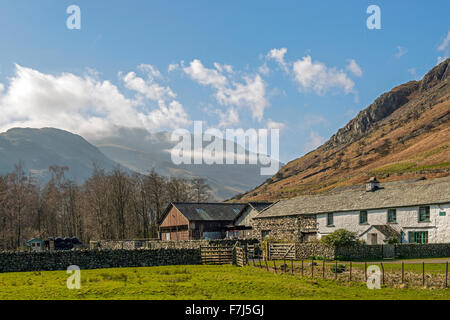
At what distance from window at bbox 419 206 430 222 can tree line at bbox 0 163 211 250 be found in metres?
53.0

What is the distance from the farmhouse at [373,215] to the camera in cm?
4375

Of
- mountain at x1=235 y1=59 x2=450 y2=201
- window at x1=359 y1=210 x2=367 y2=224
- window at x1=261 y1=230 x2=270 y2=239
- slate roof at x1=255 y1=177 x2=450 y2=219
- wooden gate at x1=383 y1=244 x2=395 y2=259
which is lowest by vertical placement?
window at x1=261 y1=230 x2=270 y2=239

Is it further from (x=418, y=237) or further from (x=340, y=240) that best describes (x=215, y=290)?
(x=418, y=237)

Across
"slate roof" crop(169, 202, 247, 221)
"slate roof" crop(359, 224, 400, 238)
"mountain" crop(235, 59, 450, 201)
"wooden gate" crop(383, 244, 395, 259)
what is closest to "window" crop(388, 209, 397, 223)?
"slate roof" crop(359, 224, 400, 238)

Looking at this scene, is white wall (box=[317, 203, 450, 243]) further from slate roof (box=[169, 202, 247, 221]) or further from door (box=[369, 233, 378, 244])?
slate roof (box=[169, 202, 247, 221])

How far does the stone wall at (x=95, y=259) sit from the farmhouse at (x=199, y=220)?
2853cm

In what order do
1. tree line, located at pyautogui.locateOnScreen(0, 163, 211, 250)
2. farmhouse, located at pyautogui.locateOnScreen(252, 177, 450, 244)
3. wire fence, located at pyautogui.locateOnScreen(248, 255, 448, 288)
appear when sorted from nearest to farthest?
wire fence, located at pyautogui.locateOnScreen(248, 255, 448, 288)
farmhouse, located at pyautogui.locateOnScreen(252, 177, 450, 244)
tree line, located at pyautogui.locateOnScreen(0, 163, 211, 250)

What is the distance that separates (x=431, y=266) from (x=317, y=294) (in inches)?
596

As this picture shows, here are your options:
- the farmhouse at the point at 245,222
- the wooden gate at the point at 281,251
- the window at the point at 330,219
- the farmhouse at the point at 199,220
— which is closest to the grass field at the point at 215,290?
the wooden gate at the point at 281,251

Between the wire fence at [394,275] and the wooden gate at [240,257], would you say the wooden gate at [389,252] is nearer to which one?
the wire fence at [394,275]

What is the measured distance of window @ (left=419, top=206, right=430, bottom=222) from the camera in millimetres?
44250

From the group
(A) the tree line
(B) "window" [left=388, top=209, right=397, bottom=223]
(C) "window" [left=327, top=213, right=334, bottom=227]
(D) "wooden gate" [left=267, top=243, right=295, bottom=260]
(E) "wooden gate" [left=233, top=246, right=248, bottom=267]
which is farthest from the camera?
(A) the tree line

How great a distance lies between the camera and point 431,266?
30953 millimetres

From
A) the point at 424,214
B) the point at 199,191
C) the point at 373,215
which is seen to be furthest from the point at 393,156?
the point at 424,214
